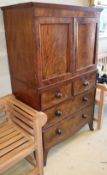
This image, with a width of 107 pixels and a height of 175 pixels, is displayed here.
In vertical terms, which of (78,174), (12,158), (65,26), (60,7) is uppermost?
(60,7)

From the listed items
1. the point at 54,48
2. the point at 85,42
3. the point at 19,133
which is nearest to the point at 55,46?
the point at 54,48

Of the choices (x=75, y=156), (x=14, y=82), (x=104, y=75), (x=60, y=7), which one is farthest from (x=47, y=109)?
(x=104, y=75)

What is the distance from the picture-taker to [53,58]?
1405mm

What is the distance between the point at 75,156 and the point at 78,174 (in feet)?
0.75

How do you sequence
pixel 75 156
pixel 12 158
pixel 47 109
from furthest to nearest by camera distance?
pixel 75 156
pixel 47 109
pixel 12 158

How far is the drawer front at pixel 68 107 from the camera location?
1.57 meters

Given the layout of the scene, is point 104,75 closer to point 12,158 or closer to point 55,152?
point 55,152

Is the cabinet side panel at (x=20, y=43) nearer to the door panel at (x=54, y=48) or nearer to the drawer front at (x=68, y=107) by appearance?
the door panel at (x=54, y=48)

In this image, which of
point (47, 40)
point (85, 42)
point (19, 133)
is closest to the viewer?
point (47, 40)

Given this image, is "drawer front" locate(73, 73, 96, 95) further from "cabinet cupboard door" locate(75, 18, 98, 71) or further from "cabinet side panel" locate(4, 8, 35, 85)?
"cabinet side panel" locate(4, 8, 35, 85)

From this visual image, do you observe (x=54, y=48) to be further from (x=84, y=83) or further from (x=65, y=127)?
(x=65, y=127)

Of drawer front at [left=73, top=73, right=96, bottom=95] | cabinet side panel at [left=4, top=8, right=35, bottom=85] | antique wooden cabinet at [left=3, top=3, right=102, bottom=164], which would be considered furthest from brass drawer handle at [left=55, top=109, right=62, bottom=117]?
cabinet side panel at [left=4, top=8, right=35, bottom=85]

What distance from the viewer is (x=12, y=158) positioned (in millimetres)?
1228

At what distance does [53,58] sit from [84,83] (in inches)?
21.3
